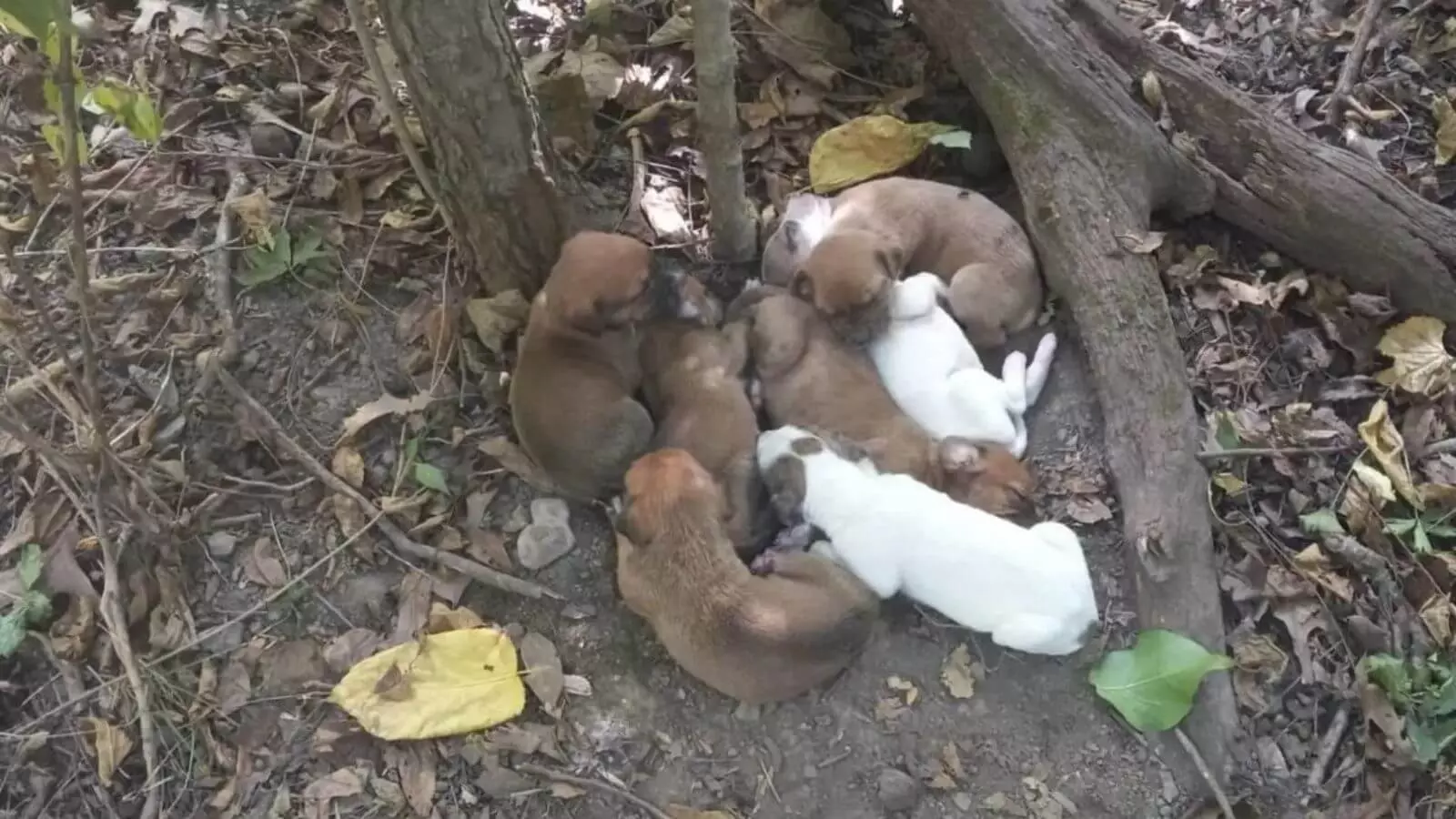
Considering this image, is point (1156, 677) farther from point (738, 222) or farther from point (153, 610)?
point (153, 610)

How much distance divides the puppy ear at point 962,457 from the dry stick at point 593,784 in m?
1.25

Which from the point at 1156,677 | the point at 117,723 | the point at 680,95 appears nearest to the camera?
the point at 1156,677

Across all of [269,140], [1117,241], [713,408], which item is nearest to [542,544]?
[713,408]

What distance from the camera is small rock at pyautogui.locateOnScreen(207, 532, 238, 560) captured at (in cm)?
349

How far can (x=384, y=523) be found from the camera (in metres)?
3.49

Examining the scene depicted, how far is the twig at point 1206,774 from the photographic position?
2.96 m

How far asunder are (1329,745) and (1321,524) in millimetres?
622

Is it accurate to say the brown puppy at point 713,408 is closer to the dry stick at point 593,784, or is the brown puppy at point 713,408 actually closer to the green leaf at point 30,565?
the dry stick at point 593,784

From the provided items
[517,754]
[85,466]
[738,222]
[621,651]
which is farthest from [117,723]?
[738,222]

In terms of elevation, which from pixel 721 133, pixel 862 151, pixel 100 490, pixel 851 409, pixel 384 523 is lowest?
pixel 384 523

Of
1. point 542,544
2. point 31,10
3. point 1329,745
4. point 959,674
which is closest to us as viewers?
point 31,10

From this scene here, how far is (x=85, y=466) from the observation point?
10.9 feet

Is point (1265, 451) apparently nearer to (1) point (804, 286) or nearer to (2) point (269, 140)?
(1) point (804, 286)

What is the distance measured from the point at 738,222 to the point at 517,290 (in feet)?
2.47
